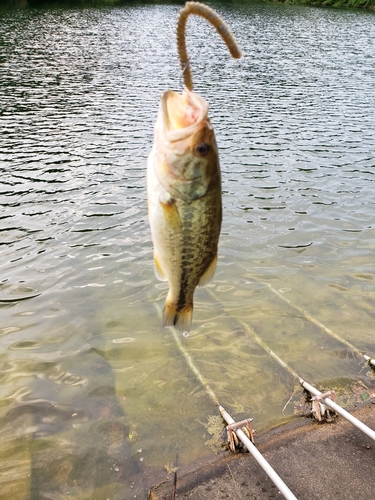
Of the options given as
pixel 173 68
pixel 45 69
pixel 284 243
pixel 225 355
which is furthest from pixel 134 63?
pixel 225 355

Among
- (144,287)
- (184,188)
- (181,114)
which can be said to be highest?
(181,114)

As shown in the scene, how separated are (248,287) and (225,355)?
7.90ft

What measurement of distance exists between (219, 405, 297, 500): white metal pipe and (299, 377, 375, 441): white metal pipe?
4.13 ft

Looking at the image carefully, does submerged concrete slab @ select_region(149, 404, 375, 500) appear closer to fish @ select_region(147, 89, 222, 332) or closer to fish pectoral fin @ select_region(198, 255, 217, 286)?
fish pectoral fin @ select_region(198, 255, 217, 286)

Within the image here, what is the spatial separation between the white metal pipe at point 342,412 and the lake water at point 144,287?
0.34 m

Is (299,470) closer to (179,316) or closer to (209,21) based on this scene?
(179,316)

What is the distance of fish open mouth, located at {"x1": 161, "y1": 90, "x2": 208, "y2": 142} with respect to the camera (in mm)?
2609

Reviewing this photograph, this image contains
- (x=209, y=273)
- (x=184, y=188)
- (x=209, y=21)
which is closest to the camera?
(x=209, y=21)

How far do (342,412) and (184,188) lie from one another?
15.0 ft

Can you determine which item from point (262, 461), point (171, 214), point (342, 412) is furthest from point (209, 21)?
point (342, 412)

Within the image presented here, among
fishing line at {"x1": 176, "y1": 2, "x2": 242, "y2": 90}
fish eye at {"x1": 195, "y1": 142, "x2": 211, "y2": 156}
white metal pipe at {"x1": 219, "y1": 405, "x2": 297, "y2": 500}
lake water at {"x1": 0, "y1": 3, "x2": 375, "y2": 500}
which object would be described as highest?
Answer: fishing line at {"x1": 176, "y1": 2, "x2": 242, "y2": 90}

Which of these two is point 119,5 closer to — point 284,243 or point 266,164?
point 266,164

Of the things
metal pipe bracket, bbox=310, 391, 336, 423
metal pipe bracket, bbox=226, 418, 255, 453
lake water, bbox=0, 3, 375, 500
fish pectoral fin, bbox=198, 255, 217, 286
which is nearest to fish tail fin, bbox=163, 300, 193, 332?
fish pectoral fin, bbox=198, 255, 217, 286

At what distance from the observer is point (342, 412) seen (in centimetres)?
594
